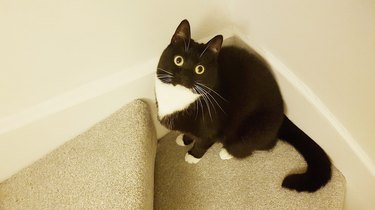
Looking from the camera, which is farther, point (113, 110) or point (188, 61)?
point (113, 110)

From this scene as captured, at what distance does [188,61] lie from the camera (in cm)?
81

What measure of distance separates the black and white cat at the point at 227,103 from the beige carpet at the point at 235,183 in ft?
0.13

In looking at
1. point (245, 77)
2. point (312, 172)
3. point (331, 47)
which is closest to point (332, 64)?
point (331, 47)

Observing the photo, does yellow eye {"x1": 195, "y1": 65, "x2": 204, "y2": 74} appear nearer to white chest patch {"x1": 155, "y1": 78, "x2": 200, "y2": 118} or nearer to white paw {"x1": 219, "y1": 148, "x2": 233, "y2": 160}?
white chest patch {"x1": 155, "y1": 78, "x2": 200, "y2": 118}

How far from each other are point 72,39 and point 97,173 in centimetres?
37

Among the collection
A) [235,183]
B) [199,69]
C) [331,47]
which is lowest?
[235,183]

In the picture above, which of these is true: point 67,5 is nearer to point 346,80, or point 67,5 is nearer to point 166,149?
point 166,149

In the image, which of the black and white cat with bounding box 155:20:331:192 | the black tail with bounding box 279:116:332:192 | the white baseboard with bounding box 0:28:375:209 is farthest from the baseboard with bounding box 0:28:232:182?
the black tail with bounding box 279:116:332:192

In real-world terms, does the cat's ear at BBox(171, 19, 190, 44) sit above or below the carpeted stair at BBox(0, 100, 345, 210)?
above

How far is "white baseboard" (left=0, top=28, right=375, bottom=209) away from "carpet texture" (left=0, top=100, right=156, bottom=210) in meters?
0.03

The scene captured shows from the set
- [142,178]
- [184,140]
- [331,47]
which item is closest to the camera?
[331,47]

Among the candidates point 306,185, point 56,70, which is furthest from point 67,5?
point 306,185

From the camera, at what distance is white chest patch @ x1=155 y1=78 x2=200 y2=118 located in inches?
34.3

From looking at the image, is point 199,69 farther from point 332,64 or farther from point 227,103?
point 332,64
